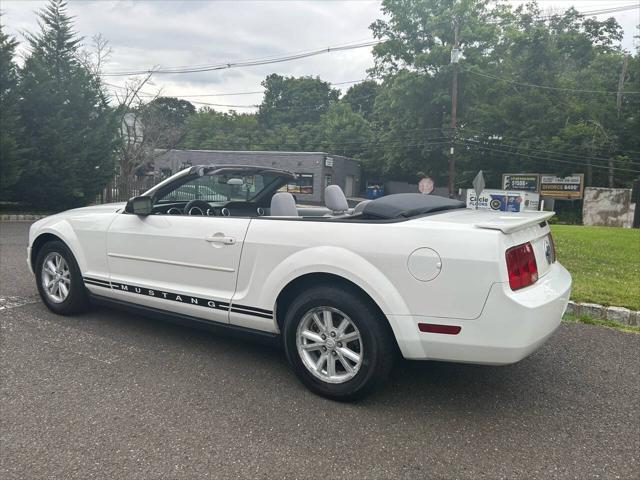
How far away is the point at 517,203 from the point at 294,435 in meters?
17.3

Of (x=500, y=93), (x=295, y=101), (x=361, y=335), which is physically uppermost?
(x=295, y=101)

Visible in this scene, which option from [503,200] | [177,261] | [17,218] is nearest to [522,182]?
[503,200]

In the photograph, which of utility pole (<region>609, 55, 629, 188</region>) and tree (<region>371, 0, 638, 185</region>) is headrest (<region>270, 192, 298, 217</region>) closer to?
tree (<region>371, 0, 638, 185</region>)

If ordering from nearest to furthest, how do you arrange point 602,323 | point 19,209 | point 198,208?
1. point 198,208
2. point 602,323
3. point 19,209

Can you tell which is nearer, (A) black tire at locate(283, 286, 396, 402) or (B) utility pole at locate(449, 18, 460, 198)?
(A) black tire at locate(283, 286, 396, 402)

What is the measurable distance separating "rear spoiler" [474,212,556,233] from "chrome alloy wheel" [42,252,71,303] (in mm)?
3759

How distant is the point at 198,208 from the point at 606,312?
14.0ft

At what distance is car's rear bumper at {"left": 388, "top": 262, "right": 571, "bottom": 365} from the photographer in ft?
8.32

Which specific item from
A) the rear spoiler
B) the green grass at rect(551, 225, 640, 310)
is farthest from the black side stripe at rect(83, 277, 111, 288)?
the green grass at rect(551, 225, 640, 310)

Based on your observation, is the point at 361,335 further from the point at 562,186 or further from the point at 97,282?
the point at 562,186

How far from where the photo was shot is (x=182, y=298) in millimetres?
3607

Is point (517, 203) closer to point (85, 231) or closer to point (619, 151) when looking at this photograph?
point (85, 231)

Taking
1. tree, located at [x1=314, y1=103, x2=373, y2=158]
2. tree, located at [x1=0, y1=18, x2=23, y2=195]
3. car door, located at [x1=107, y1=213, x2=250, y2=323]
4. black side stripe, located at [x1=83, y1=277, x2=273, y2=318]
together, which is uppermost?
tree, located at [x1=314, y1=103, x2=373, y2=158]

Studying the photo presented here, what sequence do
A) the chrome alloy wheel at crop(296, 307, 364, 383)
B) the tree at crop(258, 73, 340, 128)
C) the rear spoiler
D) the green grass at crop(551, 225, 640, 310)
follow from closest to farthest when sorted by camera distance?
1. the rear spoiler
2. the chrome alloy wheel at crop(296, 307, 364, 383)
3. the green grass at crop(551, 225, 640, 310)
4. the tree at crop(258, 73, 340, 128)
